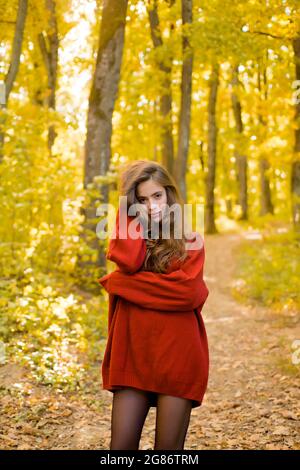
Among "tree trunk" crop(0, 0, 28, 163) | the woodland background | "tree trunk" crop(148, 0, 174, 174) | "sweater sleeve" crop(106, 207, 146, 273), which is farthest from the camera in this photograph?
"tree trunk" crop(148, 0, 174, 174)

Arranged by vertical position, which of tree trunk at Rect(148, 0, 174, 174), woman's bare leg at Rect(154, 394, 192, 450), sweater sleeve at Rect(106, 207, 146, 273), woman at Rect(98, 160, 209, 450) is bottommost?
woman's bare leg at Rect(154, 394, 192, 450)

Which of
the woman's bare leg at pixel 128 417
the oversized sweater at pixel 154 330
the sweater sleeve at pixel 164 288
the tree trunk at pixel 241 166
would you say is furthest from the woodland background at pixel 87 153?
the tree trunk at pixel 241 166

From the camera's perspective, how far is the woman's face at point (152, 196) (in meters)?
3.68

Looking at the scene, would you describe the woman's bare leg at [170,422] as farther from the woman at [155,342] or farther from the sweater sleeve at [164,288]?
the sweater sleeve at [164,288]

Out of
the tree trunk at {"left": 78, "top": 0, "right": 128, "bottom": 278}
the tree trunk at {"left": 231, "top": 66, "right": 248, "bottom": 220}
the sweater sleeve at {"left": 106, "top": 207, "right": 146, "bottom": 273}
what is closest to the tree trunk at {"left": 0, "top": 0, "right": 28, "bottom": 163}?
the tree trunk at {"left": 78, "top": 0, "right": 128, "bottom": 278}

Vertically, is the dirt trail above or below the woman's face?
below

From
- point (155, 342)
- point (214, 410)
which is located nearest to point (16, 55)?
point (214, 410)

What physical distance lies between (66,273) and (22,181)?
2.15 meters

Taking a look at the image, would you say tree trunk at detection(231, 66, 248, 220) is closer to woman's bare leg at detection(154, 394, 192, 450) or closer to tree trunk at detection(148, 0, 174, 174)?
tree trunk at detection(148, 0, 174, 174)

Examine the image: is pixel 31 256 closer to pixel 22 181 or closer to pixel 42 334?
pixel 22 181

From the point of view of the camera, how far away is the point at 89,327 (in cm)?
866

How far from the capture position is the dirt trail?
5531 millimetres

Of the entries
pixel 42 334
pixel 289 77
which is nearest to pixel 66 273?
pixel 42 334

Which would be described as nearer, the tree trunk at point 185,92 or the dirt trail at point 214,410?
the dirt trail at point 214,410
